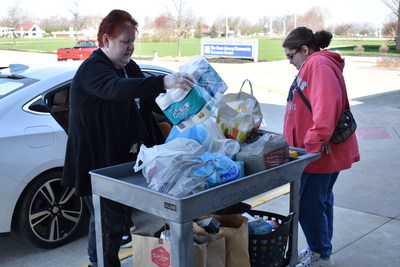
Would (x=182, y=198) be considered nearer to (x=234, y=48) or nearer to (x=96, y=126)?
(x=96, y=126)

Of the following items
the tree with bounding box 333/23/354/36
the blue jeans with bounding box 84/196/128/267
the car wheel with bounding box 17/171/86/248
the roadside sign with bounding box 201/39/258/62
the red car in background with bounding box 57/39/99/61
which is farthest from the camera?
the tree with bounding box 333/23/354/36

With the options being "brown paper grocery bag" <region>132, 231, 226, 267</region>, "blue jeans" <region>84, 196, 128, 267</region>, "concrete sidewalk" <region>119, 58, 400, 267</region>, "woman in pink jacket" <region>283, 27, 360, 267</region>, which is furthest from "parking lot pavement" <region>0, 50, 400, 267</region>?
"brown paper grocery bag" <region>132, 231, 226, 267</region>

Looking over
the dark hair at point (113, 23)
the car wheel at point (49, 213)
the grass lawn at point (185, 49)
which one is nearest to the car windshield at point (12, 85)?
the car wheel at point (49, 213)

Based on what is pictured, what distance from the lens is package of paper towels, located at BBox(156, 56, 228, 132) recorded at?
2637mm

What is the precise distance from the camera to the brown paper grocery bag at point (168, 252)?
2766mm

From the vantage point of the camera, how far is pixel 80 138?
121 inches

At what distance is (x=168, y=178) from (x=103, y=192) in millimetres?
438

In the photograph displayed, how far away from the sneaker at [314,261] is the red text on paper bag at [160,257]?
121 cm

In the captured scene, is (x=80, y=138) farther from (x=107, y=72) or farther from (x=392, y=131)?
(x=392, y=131)

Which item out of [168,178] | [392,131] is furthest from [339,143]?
[392,131]

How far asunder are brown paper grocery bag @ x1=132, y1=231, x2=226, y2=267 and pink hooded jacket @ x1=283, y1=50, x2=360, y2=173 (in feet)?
2.90

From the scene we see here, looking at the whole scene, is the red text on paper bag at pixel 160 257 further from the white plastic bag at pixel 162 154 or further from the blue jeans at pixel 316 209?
the blue jeans at pixel 316 209

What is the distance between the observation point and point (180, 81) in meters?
2.59

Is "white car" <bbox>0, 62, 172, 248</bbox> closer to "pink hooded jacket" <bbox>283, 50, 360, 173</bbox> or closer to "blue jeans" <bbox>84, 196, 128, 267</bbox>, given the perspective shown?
"blue jeans" <bbox>84, 196, 128, 267</bbox>
